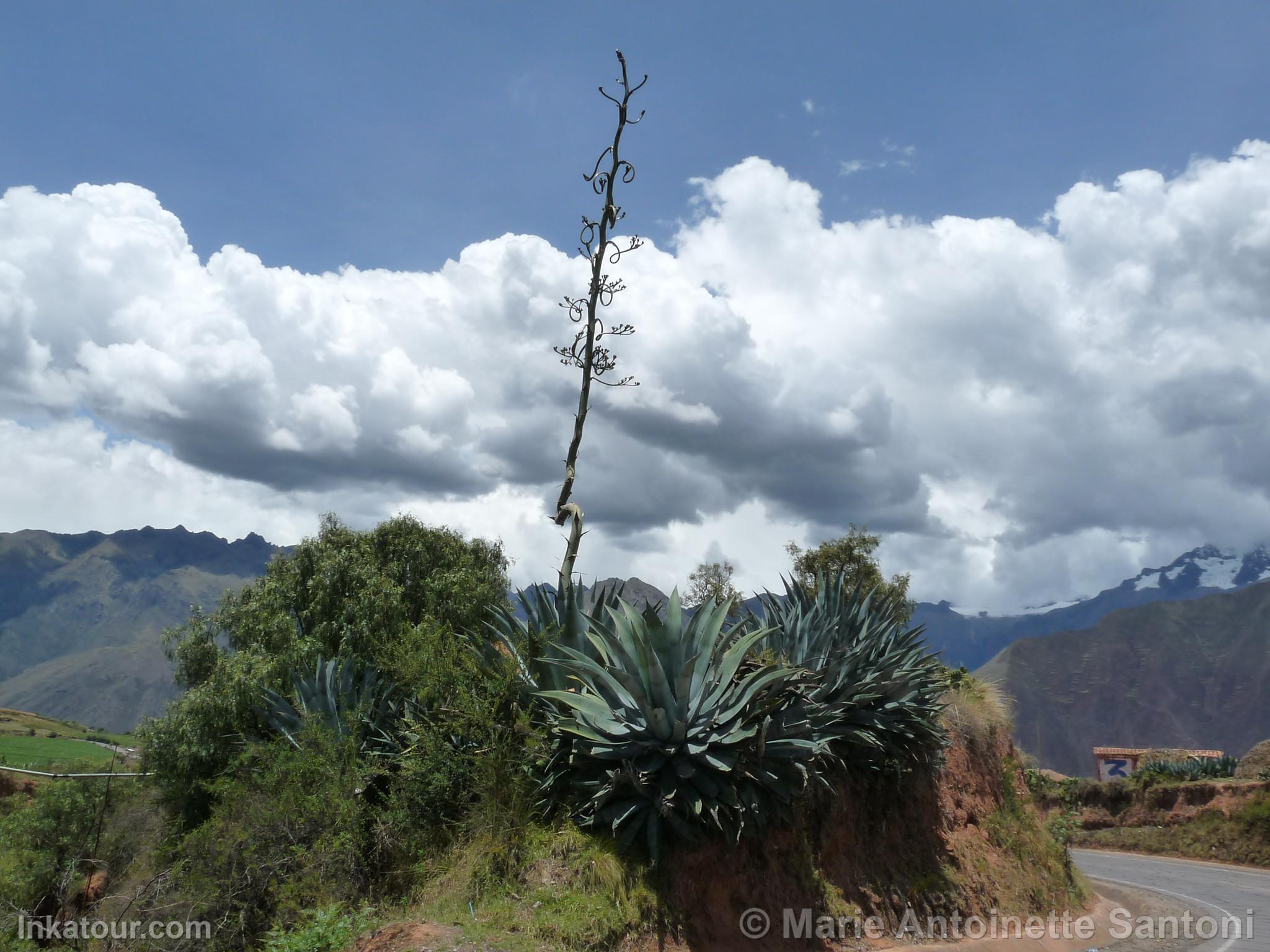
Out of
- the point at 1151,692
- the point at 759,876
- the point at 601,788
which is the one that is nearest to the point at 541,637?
the point at 601,788

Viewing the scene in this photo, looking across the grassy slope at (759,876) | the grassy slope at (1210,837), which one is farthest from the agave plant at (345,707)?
the grassy slope at (1210,837)

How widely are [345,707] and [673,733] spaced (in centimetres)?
488

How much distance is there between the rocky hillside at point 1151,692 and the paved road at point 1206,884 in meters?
152

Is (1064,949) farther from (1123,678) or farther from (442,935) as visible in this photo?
(1123,678)

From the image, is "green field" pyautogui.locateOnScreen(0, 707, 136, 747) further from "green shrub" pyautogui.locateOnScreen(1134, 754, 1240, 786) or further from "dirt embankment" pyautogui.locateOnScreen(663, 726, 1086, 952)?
"dirt embankment" pyautogui.locateOnScreen(663, 726, 1086, 952)

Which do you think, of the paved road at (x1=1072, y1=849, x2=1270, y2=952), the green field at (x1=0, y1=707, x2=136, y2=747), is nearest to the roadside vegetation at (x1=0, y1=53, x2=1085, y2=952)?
the paved road at (x1=1072, y1=849, x2=1270, y2=952)

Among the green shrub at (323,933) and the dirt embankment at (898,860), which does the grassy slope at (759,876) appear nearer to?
the dirt embankment at (898,860)

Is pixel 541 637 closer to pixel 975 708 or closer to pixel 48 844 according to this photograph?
pixel 975 708

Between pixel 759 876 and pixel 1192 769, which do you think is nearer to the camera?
pixel 759 876

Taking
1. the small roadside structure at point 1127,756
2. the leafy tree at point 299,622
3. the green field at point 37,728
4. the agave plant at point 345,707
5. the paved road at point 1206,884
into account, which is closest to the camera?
the agave plant at point 345,707

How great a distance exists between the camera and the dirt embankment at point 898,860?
7.79 meters

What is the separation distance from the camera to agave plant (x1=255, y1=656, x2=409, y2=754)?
9953 millimetres

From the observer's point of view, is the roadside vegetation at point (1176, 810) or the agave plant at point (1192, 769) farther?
the agave plant at point (1192, 769)

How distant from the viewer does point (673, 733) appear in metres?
7.53
